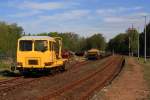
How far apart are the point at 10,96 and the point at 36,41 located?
13857mm

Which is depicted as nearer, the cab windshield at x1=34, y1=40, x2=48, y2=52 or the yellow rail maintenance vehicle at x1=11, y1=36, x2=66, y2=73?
the yellow rail maintenance vehicle at x1=11, y1=36, x2=66, y2=73

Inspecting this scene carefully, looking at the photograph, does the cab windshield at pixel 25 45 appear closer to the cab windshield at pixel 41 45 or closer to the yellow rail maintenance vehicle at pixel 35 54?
the yellow rail maintenance vehicle at pixel 35 54

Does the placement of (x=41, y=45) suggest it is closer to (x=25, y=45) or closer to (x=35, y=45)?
(x=35, y=45)

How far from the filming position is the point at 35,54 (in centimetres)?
3212

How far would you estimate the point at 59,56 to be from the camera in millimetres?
36344

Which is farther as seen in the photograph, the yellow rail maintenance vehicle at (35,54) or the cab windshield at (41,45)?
the cab windshield at (41,45)

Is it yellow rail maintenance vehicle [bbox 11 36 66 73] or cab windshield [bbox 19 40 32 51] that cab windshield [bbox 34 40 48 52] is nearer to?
yellow rail maintenance vehicle [bbox 11 36 66 73]

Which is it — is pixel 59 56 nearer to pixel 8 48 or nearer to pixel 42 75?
pixel 42 75

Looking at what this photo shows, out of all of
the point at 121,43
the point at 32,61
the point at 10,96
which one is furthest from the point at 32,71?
the point at 121,43

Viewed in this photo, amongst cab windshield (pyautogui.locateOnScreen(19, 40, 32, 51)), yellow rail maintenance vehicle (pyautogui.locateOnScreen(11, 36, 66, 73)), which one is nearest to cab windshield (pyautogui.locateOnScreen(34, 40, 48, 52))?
yellow rail maintenance vehicle (pyautogui.locateOnScreen(11, 36, 66, 73))

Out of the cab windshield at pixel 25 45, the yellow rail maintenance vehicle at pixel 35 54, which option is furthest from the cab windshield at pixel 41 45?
the cab windshield at pixel 25 45

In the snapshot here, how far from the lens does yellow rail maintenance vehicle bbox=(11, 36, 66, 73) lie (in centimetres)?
3198

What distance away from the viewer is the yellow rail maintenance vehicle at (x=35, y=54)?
105 ft

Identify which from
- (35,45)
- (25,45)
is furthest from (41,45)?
(25,45)
